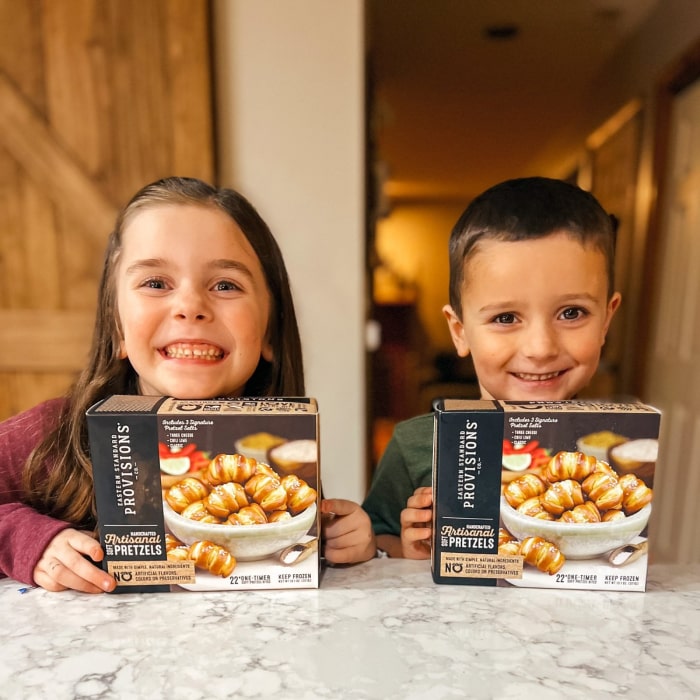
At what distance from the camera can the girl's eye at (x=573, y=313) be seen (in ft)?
2.09

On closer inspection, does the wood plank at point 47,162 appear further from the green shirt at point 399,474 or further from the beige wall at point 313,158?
the green shirt at point 399,474

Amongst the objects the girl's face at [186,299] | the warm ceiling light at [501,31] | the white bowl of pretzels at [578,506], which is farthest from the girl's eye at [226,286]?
the warm ceiling light at [501,31]

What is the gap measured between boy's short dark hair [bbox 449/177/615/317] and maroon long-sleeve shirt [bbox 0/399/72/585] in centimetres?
56

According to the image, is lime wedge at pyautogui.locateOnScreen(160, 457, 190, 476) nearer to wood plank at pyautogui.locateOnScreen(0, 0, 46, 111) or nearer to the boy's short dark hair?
the boy's short dark hair

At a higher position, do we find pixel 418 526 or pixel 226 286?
pixel 226 286

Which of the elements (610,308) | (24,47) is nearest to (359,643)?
(610,308)

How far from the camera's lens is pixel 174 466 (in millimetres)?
577

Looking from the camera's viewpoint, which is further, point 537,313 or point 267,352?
point 267,352

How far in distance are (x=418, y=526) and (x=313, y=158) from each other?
1081 mm

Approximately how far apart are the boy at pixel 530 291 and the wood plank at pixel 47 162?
47.1 inches

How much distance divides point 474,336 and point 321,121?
3.32 feet

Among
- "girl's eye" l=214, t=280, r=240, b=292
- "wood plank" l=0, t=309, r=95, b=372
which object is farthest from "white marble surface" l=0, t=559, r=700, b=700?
"wood plank" l=0, t=309, r=95, b=372

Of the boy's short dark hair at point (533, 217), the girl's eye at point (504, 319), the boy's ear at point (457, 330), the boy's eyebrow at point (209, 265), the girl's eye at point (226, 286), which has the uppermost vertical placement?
the boy's short dark hair at point (533, 217)

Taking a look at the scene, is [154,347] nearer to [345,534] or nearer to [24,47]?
[345,534]
